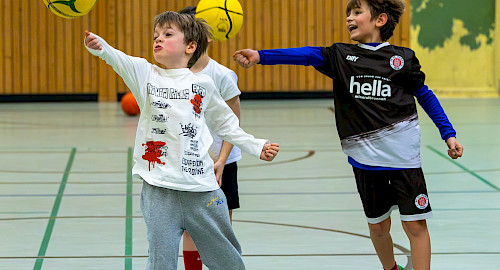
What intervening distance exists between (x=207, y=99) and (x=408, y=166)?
3.01 feet

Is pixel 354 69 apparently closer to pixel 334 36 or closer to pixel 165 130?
pixel 165 130

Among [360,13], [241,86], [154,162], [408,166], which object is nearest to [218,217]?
[154,162]

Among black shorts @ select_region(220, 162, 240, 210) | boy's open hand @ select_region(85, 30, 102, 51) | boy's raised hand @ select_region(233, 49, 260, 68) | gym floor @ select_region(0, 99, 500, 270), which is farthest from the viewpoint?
gym floor @ select_region(0, 99, 500, 270)

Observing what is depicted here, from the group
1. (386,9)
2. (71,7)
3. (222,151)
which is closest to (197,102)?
(222,151)

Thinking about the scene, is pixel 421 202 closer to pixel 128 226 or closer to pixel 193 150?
pixel 193 150

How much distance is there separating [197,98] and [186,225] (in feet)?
1.49

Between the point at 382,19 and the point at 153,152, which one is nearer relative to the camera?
the point at 153,152

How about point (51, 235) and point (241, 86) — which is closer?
point (51, 235)

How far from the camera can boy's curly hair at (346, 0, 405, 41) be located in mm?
3664

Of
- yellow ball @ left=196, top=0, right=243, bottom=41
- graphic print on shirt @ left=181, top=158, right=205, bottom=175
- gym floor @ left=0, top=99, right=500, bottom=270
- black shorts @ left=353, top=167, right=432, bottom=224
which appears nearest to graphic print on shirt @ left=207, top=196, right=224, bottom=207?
graphic print on shirt @ left=181, top=158, right=205, bottom=175

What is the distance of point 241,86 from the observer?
1526cm

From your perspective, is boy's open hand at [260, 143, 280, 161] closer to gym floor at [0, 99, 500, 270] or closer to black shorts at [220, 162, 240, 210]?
black shorts at [220, 162, 240, 210]

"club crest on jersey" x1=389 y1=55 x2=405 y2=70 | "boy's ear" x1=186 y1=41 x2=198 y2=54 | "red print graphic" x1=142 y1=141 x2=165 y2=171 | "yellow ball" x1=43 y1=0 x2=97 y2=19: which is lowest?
"red print graphic" x1=142 y1=141 x2=165 y2=171

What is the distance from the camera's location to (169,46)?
10.4 feet
